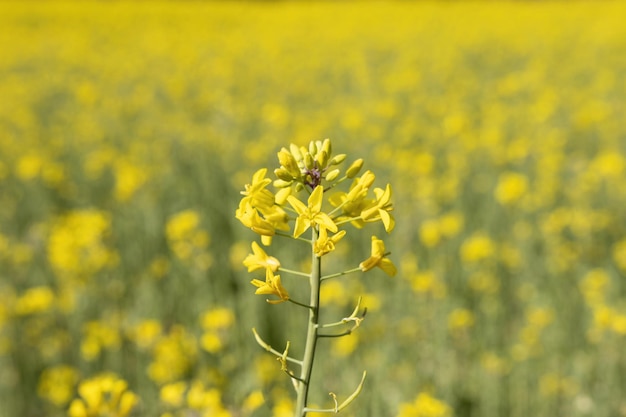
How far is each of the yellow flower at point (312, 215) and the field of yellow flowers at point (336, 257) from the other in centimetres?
43

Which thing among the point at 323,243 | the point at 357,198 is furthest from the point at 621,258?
the point at 323,243

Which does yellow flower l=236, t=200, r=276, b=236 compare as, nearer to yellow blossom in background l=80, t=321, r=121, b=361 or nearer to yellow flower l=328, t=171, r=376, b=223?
yellow flower l=328, t=171, r=376, b=223

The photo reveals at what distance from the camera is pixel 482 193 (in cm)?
550

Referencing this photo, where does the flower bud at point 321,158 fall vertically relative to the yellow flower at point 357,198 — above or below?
above

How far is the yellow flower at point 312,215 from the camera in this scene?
126 centimetres

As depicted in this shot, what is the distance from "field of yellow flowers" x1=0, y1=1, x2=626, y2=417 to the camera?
119 inches

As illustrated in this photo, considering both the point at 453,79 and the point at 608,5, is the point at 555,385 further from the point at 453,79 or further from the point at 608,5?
the point at 608,5

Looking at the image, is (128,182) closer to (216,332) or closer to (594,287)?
(216,332)

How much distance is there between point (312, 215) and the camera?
130 centimetres

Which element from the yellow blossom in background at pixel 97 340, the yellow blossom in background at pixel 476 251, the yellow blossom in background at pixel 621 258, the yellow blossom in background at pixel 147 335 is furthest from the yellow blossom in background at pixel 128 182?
the yellow blossom in background at pixel 621 258

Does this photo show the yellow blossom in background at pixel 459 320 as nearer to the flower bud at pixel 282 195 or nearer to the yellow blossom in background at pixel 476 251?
the yellow blossom in background at pixel 476 251

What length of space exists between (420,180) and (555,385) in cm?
236

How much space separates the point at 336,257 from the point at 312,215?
109 inches

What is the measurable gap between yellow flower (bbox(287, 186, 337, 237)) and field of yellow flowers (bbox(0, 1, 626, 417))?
43 centimetres
